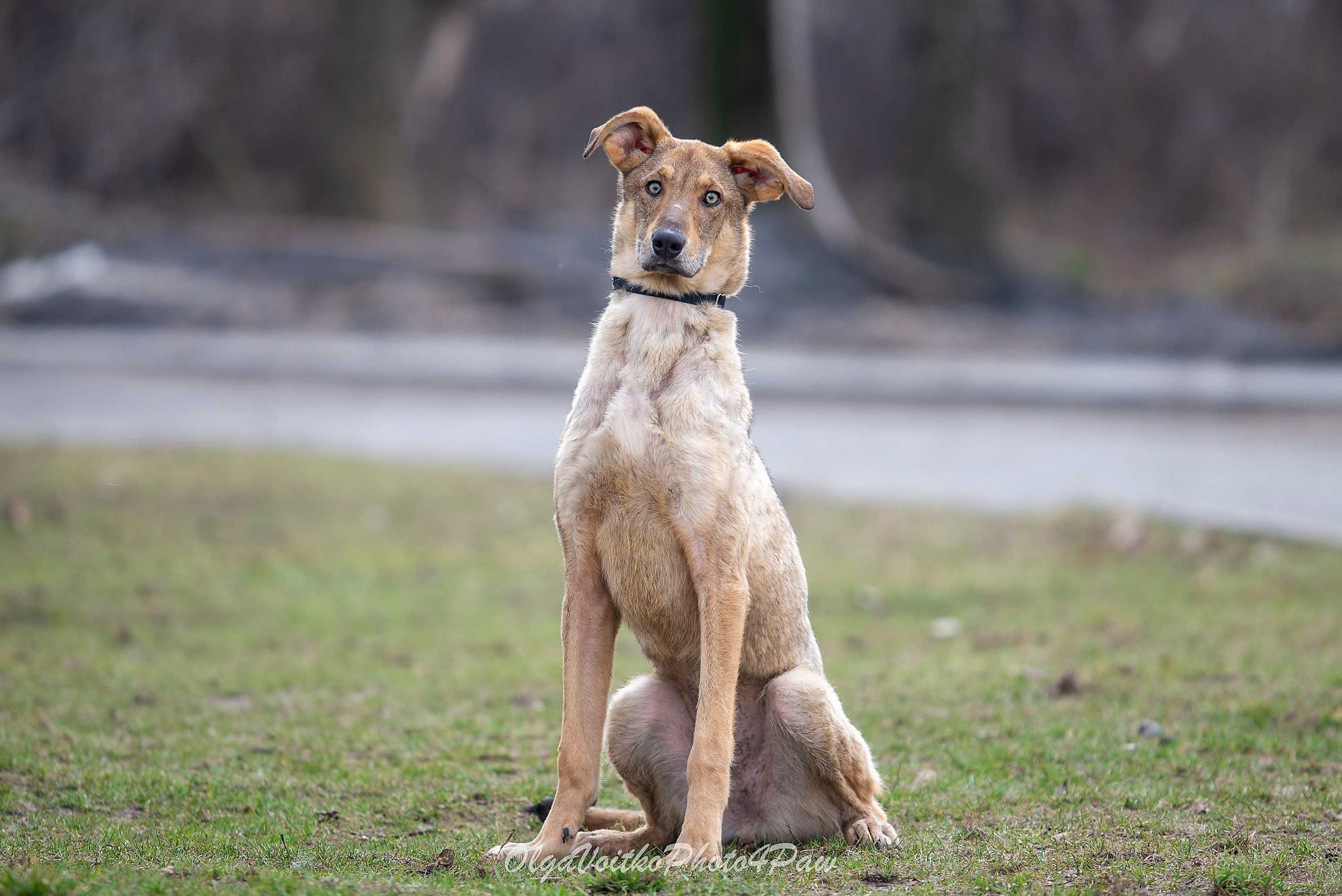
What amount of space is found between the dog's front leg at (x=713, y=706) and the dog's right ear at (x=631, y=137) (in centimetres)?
142

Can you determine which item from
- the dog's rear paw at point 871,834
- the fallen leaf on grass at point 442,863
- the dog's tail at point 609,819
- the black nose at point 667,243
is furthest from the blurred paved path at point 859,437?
the fallen leaf on grass at point 442,863

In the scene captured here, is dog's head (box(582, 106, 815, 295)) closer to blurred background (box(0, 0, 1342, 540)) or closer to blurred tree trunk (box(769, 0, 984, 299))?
blurred background (box(0, 0, 1342, 540))

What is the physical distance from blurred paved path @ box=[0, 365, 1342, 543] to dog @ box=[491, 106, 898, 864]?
19.2 ft

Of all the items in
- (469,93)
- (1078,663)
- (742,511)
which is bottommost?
(1078,663)

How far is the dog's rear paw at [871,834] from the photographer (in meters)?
4.31

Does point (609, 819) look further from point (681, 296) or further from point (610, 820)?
point (681, 296)

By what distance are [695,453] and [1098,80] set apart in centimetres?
2514

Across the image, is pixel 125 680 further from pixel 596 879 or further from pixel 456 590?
pixel 596 879

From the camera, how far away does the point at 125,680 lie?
20.8ft

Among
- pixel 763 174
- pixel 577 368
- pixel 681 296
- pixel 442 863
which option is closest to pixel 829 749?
pixel 442 863

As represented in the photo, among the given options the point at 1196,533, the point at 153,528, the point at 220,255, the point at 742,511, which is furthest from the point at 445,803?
the point at 220,255

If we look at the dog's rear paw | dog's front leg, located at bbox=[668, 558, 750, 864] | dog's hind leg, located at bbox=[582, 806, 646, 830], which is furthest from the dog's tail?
the dog's rear paw

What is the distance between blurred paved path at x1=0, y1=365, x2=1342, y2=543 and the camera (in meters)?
10.9

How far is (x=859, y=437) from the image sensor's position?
44.6 ft
